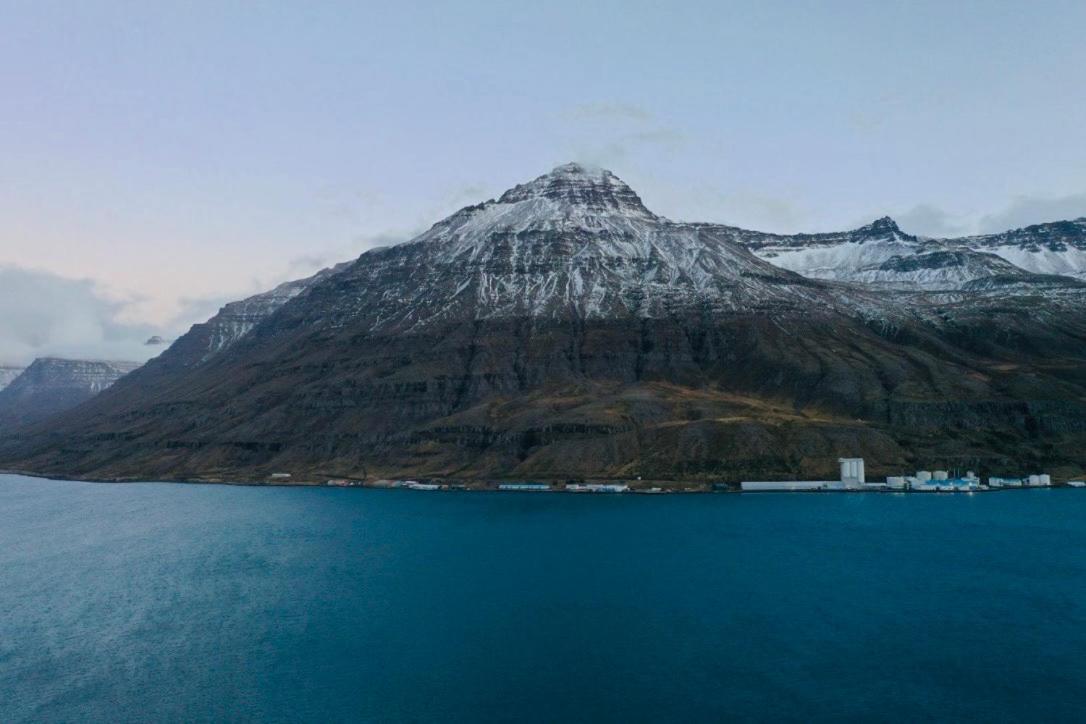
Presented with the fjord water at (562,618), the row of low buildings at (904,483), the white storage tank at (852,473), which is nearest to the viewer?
the fjord water at (562,618)

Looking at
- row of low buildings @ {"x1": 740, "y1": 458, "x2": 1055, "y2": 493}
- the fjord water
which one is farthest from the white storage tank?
the fjord water

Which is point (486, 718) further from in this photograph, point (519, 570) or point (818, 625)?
point (519, 570)

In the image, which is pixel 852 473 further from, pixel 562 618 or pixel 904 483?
pixel 562 618

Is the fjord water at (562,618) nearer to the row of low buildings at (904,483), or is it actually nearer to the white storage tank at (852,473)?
the row of low buildings at (904,483)

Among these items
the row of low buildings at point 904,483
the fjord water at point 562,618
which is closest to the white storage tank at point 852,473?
the row of low buildings at point 904,483

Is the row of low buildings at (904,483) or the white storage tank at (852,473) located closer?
the row of low buildings at (904,483)

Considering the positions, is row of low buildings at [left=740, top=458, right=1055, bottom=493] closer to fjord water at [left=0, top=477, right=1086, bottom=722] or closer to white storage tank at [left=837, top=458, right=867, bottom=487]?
white storage tank at [left=837, top=458, right=867, bottom=487]

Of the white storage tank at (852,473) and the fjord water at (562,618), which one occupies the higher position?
the white storage tank at (852,473)

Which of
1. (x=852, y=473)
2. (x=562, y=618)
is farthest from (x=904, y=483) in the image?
(x=562, y=618)
